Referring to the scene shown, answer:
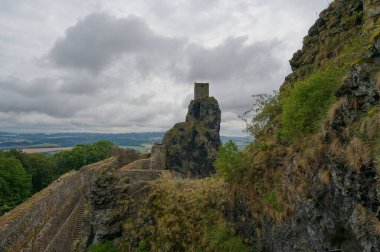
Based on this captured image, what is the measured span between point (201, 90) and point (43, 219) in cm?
6728

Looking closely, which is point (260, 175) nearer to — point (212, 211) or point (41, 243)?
point (212, 211)

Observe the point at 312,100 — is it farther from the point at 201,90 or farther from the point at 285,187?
the point at 201,90

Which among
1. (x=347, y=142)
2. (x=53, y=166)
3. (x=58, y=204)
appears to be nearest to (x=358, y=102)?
(x=347, y=142)

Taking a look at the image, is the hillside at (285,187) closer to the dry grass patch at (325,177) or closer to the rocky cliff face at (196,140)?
the dry grass patch at (325,177)

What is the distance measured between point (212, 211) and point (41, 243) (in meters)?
12.2

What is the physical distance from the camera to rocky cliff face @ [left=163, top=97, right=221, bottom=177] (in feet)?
243

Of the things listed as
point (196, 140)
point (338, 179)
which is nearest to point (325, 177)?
point (338, 179)

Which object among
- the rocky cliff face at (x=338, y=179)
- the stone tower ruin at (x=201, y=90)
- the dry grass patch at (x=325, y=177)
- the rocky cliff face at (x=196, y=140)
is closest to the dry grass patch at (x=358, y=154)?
the rocky cliff face at (x=338, y=179)

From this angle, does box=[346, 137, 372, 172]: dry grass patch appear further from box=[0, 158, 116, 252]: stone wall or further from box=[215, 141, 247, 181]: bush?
box=[0, 158, 116, 252]: stone wall

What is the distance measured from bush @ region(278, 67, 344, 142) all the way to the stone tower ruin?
73.2 m

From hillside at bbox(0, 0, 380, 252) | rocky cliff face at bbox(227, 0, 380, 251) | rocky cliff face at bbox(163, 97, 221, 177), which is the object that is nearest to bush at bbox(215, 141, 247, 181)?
hillside at bbox(0, 0, 380, 252)

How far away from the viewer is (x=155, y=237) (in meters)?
20.2

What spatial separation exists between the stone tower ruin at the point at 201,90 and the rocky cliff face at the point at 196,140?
151 centimetres

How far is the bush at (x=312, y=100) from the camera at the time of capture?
1252cm
